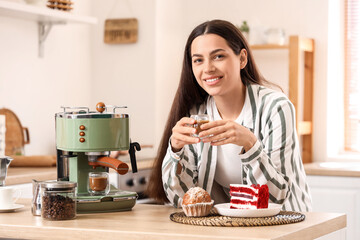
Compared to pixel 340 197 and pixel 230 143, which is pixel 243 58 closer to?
pixel 230 143

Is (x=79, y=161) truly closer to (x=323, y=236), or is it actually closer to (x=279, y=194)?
(x=279, y=194)

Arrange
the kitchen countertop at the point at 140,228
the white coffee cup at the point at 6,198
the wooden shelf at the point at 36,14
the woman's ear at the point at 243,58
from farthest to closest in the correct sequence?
the wooden shelf at the point at 36,14 < the woman's ear at the point at 243,58 < the white coffee cup at the point at 6,198 < the kitchen countertop at the point at 140,228

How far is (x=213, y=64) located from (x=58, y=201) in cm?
77

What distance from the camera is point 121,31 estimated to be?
480 cm

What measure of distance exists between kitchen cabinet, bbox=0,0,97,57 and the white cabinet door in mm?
1821

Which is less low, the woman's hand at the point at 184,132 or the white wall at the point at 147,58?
the white wall at the point at 147,58

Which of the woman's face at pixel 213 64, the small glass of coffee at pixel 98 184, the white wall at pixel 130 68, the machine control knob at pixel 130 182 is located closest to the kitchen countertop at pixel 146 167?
the machine control knob at pixel 130 182

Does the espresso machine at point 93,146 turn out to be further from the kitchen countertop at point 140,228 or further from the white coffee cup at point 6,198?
the white coffee cup at point 6,198

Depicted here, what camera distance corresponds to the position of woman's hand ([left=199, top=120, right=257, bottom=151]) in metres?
2.14

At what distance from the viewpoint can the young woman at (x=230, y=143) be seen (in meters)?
2.30

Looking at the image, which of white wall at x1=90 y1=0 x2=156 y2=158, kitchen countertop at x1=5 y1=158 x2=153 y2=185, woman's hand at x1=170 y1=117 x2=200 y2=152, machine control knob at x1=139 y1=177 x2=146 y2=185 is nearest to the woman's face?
woman's hand at x1=170 y1=117 x2=200 y2=152

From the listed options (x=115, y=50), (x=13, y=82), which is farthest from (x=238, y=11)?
(x=13, y=82)

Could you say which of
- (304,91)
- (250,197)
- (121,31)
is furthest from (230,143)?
(121,31)

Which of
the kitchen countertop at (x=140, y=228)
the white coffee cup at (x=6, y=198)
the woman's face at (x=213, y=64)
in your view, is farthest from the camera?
the woman's face at (x=213, y=64)
